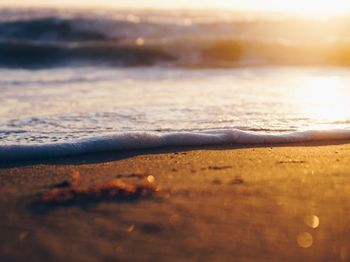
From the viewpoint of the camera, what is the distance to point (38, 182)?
4.62m

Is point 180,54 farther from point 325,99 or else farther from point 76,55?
point 325,99

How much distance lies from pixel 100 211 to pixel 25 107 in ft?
16.6

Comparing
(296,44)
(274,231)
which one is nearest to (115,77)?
(296,44)

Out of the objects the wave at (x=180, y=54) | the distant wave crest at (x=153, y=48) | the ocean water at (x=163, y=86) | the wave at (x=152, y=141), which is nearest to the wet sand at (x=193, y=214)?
the wave at (x=152, y=141)

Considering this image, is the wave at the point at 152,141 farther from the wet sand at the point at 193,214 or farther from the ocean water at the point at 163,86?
the wet sand at the point at 193,214

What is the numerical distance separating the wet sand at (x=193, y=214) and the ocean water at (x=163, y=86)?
965mm

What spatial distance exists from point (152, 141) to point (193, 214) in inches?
87.3

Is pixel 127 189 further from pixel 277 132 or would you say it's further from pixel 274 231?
pixel 277 132

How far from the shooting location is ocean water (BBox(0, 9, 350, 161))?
624 cm

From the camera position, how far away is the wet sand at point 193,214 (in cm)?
328

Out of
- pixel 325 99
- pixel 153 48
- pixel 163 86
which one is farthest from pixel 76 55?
pixel 325 99

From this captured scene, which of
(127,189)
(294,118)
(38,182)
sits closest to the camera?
(127,189)

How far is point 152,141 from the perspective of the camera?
19.5 feet

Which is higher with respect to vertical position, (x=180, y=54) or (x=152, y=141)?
(x=152, y=141)
